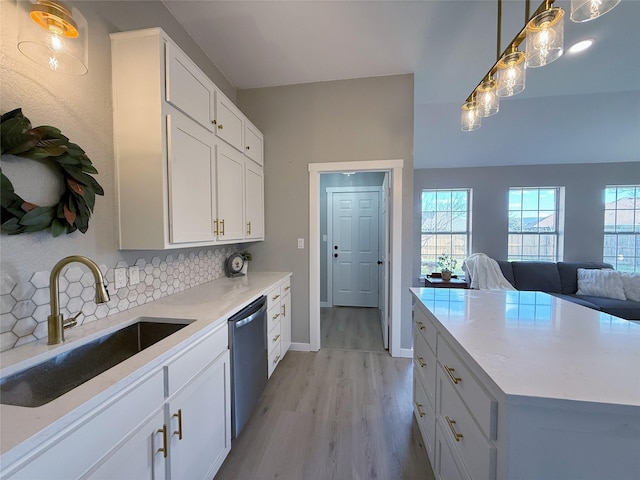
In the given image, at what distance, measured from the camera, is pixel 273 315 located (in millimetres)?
2232

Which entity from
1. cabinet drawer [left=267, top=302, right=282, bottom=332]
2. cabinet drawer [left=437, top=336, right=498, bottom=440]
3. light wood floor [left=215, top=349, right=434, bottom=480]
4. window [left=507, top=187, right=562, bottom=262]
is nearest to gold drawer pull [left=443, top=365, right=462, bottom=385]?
cabinet drawer [left=437, top=336, right=498, bottom=440]

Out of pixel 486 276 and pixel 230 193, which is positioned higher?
pixel 230 193

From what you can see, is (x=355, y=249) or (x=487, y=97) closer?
(x=487, y=97)

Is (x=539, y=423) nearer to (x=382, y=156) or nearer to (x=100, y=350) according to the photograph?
(x=100, y=350)

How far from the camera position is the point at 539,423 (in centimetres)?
67

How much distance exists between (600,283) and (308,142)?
431 cm

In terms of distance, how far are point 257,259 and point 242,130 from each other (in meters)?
1.34

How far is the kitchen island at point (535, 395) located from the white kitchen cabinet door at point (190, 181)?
1503 millimetres

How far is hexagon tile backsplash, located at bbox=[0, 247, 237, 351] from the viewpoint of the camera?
96cm

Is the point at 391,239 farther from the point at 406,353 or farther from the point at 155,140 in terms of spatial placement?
the point at 155,140

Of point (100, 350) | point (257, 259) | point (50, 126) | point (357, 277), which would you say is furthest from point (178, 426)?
point (357, 277)

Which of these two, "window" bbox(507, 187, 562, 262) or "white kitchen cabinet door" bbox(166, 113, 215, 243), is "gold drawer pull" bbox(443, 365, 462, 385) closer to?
"white kitchen cabinet door" bbox(166, 113, 215, 243)

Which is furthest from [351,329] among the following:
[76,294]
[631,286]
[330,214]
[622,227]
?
[622,227]

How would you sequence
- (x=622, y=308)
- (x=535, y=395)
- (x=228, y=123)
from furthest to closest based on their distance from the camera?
(x=622, y=308) < (x=228, y=123) < (x=535, y=395)
